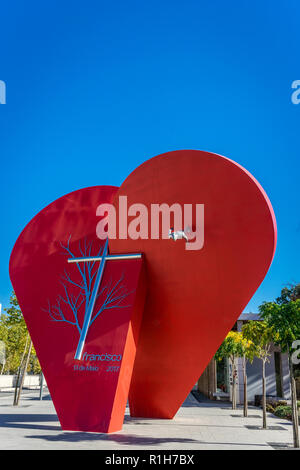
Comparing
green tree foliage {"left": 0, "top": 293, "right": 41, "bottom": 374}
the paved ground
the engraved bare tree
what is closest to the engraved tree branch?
the engraved bare tree

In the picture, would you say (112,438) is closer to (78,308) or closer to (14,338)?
(78,308)

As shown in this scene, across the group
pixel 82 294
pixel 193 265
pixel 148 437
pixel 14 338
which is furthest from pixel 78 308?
pixel 14 338

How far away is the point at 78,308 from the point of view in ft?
44.8

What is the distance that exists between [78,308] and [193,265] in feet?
13.9

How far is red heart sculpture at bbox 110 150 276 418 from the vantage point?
1207 centimetres

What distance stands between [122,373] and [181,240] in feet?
15.2

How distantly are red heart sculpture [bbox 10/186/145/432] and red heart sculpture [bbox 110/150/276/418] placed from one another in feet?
3.54

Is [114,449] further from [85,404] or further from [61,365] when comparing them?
[61,365]

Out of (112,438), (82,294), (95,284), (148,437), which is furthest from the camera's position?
(82,294)

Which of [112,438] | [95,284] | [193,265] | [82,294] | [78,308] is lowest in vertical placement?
[112,438]

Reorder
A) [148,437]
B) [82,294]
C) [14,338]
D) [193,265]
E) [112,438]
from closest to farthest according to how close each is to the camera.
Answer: [112,438] → [148,437] → [193,265] → [82,294] → [14,338]

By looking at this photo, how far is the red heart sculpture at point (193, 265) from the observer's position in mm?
12070

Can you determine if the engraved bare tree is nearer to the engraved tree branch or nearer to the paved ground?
the engraved tree branch
